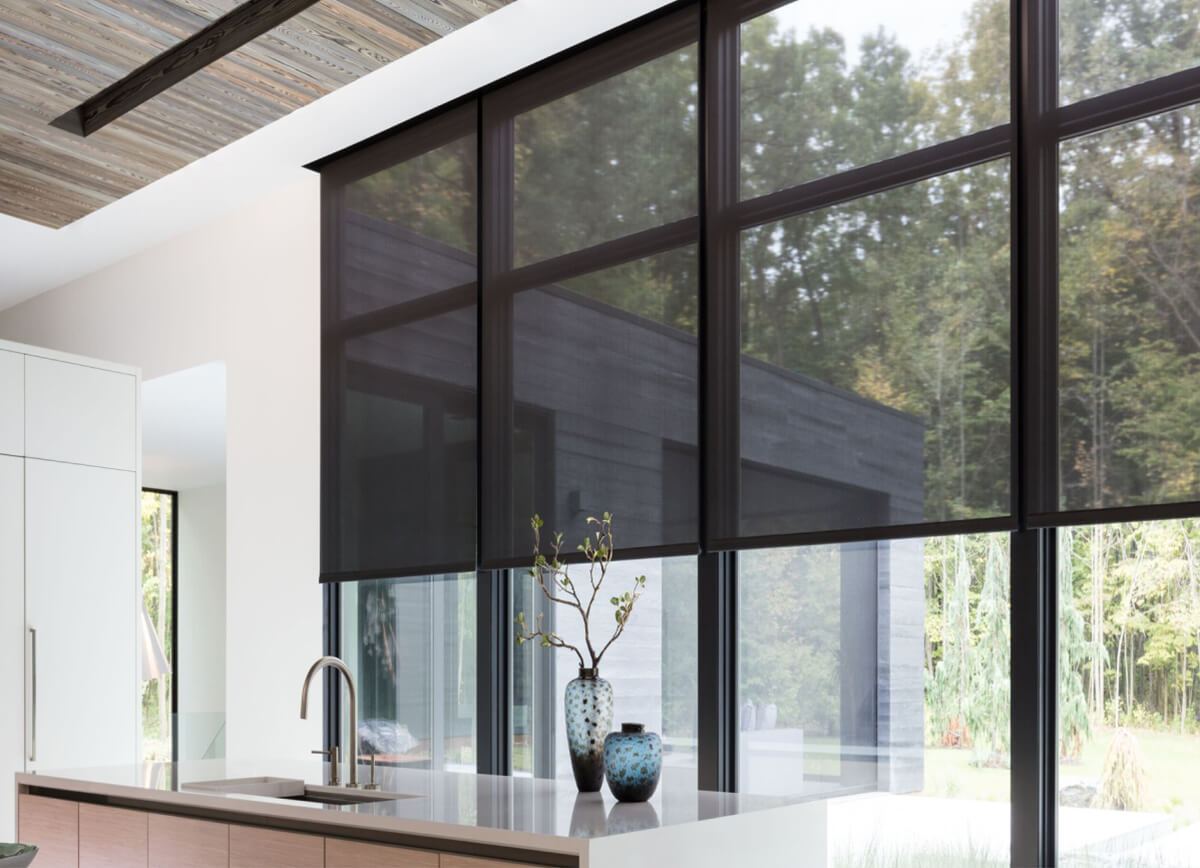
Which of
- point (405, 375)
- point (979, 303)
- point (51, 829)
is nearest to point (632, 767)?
point (979, 303)

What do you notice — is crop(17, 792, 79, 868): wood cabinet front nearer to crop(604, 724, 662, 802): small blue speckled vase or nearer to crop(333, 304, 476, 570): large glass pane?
crop(333, 304, 476, 570): large glass pane

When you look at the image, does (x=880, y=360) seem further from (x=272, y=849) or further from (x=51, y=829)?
(x=51, y=829)

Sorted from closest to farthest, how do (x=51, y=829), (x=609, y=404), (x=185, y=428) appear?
1. (x=51, y=829)
2. (x=609, y=404)
3. (x=185, y=428)

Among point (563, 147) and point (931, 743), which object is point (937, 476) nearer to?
point (931, 743)

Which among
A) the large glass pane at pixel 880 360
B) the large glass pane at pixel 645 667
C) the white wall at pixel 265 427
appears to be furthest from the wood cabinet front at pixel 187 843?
the white wall at pixel 265 427

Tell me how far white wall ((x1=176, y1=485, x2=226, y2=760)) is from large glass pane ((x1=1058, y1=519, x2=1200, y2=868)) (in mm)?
7516

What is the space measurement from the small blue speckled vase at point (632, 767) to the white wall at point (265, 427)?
8.92 feet

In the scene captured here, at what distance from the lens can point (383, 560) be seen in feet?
16.3

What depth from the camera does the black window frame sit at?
3131 mm

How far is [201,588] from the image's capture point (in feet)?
31.5

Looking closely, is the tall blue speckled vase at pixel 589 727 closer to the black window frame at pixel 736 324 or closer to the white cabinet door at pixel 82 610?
the black window frame at pixel 736 324

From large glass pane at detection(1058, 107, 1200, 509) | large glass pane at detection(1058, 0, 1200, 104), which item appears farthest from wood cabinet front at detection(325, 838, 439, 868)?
large glass pane at detection(1058, 0, 1200, 104)

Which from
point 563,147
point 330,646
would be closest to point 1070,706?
point 563,147

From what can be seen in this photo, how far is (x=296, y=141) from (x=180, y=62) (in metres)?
1.13
